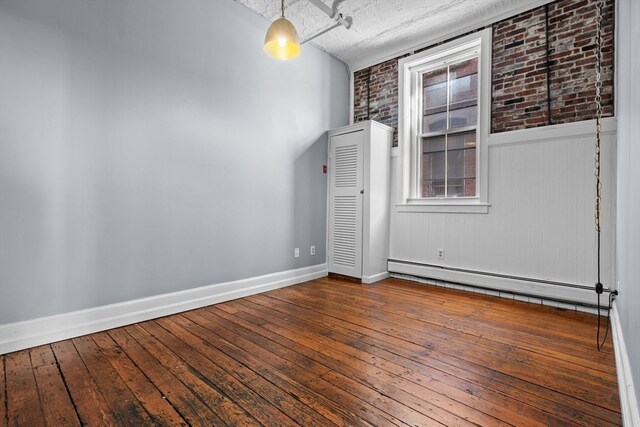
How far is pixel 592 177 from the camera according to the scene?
2883 millimetres

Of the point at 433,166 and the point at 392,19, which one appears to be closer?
the point at 392,19

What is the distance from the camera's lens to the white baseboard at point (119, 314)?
84.6 inches

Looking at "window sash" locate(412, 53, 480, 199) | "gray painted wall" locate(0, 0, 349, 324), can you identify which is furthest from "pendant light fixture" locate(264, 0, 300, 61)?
"window sash" locate(412, 53, 480, 199)

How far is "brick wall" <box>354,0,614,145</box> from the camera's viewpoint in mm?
2920

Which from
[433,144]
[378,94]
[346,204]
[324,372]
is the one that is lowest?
[324,372]

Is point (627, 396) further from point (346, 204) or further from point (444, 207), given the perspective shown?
point (346, 204)

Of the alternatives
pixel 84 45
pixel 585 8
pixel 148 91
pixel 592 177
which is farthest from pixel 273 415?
pixel 585 8

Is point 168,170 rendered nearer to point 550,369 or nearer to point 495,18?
point 550,369

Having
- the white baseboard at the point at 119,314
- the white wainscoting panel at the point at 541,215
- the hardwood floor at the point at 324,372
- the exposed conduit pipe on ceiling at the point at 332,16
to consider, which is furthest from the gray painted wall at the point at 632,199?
the white baseboard at the point at 119,314

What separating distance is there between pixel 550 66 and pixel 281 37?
8.96 ft

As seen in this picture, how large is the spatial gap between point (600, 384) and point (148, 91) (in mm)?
3775

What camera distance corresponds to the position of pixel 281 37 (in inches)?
90.6

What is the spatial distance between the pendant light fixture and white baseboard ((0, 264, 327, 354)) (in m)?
2.28

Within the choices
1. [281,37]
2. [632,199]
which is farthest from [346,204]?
[632,199]
